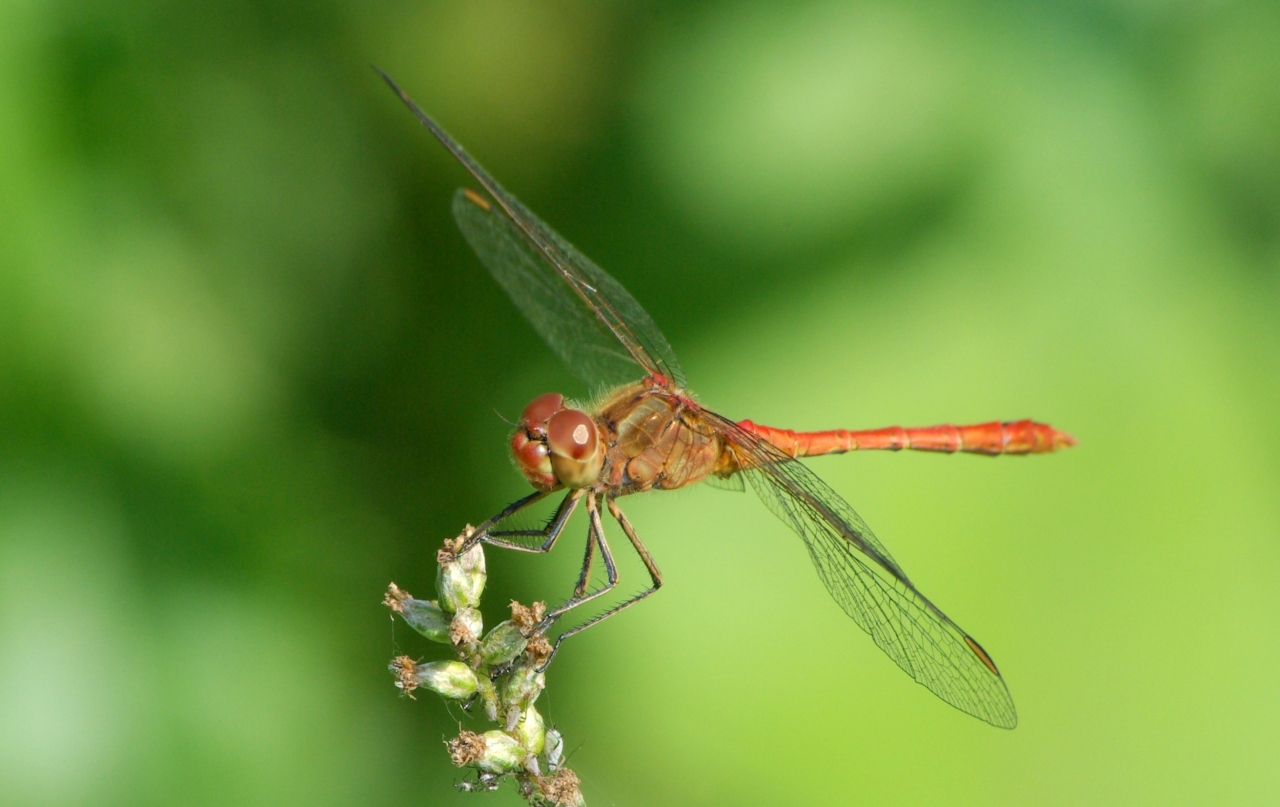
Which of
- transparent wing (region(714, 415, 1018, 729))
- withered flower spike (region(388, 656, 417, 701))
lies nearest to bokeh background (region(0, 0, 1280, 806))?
transparent wing (region(714, 415, 1018, 729))

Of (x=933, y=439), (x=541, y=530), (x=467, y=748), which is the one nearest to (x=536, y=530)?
(x=541, y=530)

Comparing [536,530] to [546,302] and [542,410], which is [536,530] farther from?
[546,302]

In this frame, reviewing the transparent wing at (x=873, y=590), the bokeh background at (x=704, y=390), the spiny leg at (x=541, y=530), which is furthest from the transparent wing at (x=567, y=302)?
the spiny leg at (x=541, y=530)

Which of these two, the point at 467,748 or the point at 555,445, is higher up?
the point at 555,445

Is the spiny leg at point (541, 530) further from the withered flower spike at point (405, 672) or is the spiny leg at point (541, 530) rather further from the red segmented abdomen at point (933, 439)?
the red segmented abdomen at point (933, 439)

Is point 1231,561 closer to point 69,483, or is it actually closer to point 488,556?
point 488,556

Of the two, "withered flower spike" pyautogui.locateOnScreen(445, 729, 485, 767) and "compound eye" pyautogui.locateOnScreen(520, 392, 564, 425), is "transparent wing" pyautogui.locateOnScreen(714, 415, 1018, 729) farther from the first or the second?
"withered flower spike" pyautogui.locateOnScreen(445, 729, 485, 767)
